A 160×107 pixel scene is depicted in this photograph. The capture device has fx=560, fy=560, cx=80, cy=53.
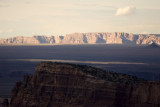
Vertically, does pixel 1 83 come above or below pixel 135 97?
below

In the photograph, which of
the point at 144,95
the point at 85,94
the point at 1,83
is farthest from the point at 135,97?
the point at 1,83

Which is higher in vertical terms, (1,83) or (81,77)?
(81,77)

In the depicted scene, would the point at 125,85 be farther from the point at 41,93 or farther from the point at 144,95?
the point at 41,93

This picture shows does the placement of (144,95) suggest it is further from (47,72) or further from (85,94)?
(47,72)

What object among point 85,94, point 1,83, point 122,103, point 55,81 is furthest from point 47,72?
point 1,83

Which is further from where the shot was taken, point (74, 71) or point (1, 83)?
point (1, 83)
